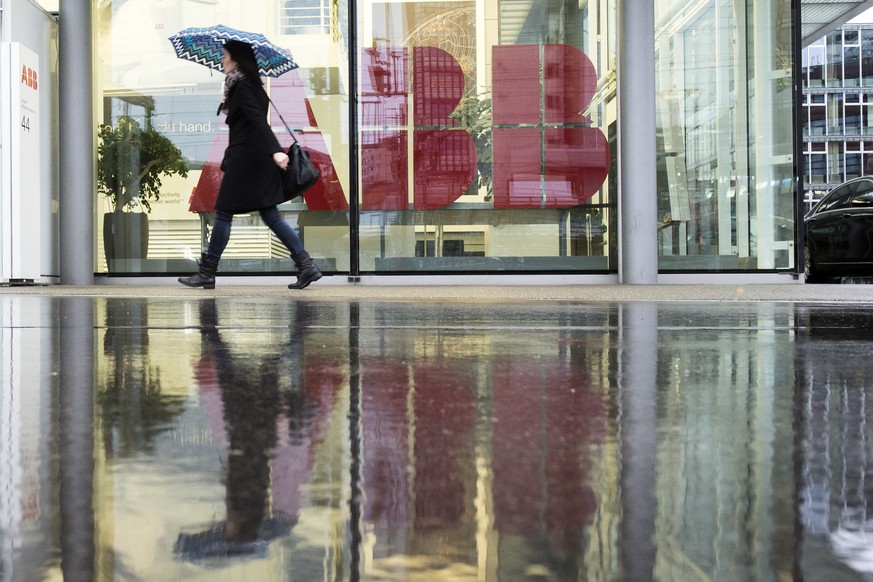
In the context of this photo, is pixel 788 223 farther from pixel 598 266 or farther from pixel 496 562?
pixel 496 562

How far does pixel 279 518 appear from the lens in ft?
2.52

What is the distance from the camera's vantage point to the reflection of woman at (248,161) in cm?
720

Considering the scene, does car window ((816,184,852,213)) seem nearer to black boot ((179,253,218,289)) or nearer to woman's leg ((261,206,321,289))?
woman's leg ((261,206,321,289))

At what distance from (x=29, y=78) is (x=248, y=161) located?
3822 mm

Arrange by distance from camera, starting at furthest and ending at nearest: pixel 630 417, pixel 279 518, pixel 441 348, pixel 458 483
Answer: pixel 441 348 → pixel 630 417 → pixel 458 483 → pixel 279 518

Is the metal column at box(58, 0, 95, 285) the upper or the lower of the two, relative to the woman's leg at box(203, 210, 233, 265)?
upper

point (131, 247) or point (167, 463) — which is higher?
point (131, 247)

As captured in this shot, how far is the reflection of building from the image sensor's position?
10.2 metres

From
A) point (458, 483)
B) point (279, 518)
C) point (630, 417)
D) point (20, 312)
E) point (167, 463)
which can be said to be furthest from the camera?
point (20, 312)

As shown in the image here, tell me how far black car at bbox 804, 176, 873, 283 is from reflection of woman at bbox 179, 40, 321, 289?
7.12 meters

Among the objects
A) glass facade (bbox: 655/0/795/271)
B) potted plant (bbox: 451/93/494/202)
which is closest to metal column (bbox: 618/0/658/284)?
glass facade (bbox: 655/0/795/271)

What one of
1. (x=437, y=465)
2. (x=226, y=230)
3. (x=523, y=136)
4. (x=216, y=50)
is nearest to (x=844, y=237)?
(x=523, y=136)

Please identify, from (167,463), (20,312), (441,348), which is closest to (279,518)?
(167,463)

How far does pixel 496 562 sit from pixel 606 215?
31.9 ft
